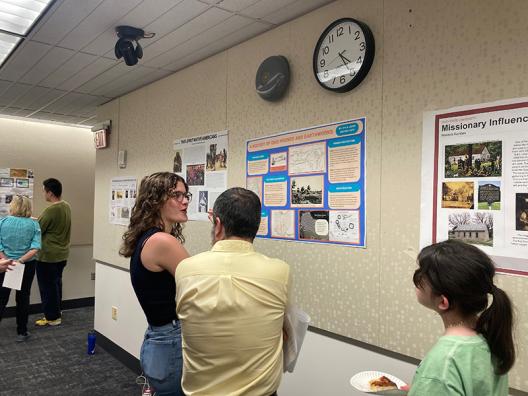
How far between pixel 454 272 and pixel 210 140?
2.01m

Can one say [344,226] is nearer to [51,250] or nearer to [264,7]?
[264,7]

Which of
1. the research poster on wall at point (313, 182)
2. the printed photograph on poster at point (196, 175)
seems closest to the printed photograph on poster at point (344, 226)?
the research poster on wall at point (313, 182)

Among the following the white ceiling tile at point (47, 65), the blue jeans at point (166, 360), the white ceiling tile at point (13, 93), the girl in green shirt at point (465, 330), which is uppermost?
→ the white ceiling tile at point (47, 65)

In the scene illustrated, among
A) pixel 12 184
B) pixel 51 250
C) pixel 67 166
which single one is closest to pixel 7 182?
pixel 12 184

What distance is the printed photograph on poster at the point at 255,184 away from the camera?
91.6 inches

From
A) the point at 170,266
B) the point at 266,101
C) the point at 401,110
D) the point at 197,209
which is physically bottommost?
the point at 170,266

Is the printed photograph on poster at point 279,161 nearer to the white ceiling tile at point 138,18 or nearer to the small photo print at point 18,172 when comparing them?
the white ceiling tile at point 138,18

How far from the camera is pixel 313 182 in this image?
203 cm

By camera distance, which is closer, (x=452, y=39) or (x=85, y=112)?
(x=452, y=39)

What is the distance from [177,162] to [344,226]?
156cm

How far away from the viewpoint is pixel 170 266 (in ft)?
4.83

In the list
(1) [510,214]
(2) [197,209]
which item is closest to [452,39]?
(1) [510,214]

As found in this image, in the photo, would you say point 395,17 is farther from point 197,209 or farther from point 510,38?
point 197,209

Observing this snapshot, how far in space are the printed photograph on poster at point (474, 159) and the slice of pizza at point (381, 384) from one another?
2.46 ft
